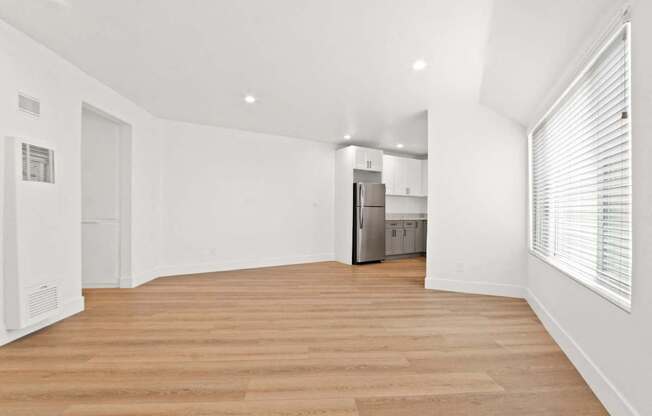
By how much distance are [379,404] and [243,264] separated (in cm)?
476

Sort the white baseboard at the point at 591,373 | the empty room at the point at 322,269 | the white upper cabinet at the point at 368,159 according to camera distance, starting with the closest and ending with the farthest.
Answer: the white baseboard at the point at 591,373 < the empty room at the point at 322,269 < the white upper cabinet at the point at 368,159

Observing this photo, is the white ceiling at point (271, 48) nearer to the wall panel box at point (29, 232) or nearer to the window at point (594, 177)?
the window at point (594, 177)

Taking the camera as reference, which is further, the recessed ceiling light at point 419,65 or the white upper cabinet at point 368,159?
the white upper cabinet at point 368,159

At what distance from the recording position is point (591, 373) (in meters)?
2.05

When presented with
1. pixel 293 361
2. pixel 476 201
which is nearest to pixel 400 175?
pixel 476 201

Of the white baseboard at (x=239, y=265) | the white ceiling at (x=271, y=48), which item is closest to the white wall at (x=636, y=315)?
the white ceiling at (x=271, y=48)

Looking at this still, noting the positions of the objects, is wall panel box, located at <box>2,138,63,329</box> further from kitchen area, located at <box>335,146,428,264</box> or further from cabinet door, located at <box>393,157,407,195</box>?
cabinet door, located at <box>393,157,407,195</box>

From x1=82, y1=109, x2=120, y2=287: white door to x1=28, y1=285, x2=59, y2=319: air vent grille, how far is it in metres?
1.53

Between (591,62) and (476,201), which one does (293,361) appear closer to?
(591,62)

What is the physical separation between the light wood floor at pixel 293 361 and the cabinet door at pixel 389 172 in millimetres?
3951

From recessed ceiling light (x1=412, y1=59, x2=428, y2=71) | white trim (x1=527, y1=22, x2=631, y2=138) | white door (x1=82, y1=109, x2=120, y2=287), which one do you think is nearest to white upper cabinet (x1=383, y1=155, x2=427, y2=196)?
recessed ceiling light (x1=412, y1=59, x2=428, y2=71)

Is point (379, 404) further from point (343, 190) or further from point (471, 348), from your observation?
point (343, 190)

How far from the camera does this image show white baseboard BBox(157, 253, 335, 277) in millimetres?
5551

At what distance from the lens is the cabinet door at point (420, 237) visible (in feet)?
26.2
